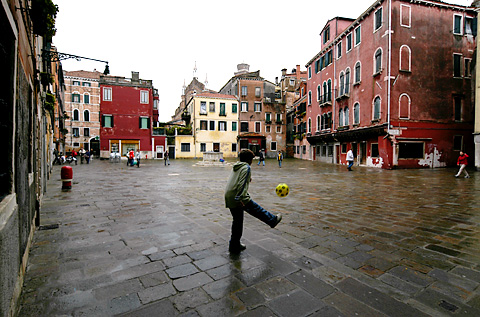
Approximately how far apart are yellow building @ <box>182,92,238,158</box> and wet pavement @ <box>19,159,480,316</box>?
34.4 meters

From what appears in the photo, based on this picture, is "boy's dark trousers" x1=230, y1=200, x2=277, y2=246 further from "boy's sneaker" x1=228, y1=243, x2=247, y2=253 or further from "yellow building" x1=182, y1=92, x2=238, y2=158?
"yellow building" x1=182, y1=92, x2=238, y2=158

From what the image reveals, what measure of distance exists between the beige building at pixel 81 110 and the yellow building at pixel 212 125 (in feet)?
60.5

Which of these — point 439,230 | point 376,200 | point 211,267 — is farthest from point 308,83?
point 211,267

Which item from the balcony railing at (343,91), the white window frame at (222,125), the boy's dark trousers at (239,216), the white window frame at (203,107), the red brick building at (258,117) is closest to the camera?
the boy's dark trousers at (239,216)

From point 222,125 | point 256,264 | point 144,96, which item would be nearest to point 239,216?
point 256,264

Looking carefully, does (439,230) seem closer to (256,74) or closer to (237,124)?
(237,124)

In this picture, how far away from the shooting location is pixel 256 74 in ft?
144

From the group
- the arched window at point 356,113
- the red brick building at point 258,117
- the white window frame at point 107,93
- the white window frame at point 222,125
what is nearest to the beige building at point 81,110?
the white window frame at point 107,93

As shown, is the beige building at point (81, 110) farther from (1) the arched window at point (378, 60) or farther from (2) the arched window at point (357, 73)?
(1) the arched window at point (378, 60)

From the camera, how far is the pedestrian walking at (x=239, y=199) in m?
3.52

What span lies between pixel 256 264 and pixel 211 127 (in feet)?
126

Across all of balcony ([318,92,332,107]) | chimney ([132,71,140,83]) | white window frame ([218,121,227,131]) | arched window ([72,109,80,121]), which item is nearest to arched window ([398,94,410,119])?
balcony ([318,92,332,107])

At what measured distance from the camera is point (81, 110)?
4553 centimetres

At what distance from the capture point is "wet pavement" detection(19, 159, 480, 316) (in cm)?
246
